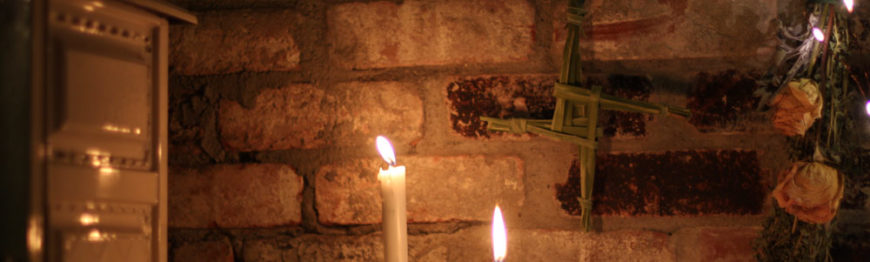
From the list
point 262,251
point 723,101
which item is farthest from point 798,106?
point 262,251

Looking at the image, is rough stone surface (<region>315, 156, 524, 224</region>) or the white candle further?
rough stone surface (<region>315, 156, 524, 224</region>)

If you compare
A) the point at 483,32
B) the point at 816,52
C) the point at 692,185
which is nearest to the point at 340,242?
the point at 483,32

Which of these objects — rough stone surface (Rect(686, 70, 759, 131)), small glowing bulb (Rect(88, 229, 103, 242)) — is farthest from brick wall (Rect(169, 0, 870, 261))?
small glowing bulb (Rect(88, 229, 103, 242))

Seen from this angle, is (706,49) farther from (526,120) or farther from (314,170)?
(314,170)

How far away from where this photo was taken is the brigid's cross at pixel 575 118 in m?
0.71

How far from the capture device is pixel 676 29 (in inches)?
29.6

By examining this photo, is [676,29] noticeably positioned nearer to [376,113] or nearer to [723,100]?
[723,100]

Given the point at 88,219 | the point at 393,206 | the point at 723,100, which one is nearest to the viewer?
the point at 88,219

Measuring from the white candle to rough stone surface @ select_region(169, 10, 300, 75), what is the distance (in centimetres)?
25

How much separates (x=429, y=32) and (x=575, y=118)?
0.22 m

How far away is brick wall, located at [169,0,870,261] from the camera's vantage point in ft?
2.45

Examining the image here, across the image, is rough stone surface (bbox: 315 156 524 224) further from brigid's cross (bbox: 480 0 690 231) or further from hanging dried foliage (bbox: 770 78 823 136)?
hanging dried foliage (bbox: 770 78 823 136)

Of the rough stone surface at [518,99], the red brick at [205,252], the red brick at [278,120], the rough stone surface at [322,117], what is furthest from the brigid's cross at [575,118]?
the red brick at [205,252]

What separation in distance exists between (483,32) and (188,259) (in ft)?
1.63
